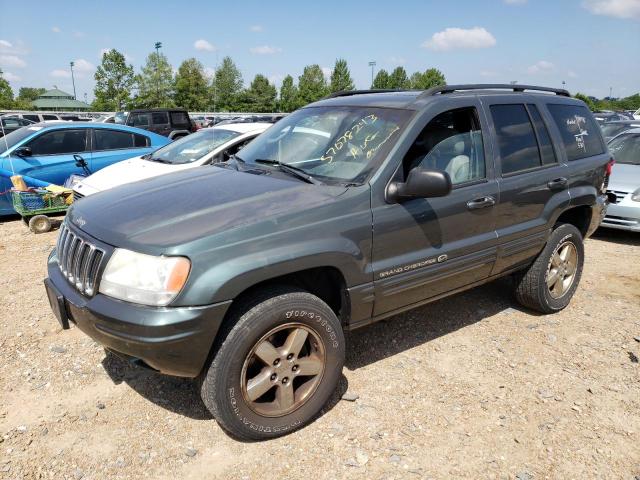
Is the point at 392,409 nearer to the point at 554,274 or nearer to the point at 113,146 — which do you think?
the point at 554,274

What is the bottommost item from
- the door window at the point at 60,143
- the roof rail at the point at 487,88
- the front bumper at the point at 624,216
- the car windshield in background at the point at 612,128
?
the front bumper at the point at 624,216

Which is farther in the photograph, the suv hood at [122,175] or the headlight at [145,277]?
the suv hood at [122,175]

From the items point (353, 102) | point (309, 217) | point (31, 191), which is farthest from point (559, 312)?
point (31, 191)

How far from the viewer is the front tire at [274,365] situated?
255cm

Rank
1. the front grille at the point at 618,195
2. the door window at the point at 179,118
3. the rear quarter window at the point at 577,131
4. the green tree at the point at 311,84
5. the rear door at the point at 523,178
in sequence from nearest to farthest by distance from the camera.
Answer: the rear door at the point at 523,178 < the rear quarter window at the point at 577,131 < the front grille at the point at 618,195 < the door window at the point at 179,118 < the green tree at the point at 311,84

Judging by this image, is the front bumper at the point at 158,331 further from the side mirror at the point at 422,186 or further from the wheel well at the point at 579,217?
the wheel well at the point at 579,217

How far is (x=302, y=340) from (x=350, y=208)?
81 cm

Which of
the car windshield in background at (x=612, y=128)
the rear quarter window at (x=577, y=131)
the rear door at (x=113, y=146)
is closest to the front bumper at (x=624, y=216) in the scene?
the rear quarter window at (x=577, y=131)

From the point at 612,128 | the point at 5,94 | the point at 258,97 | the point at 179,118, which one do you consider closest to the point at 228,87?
the point at 258,97

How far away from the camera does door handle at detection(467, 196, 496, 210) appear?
11.3 ft

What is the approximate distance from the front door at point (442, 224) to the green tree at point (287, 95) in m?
64.0

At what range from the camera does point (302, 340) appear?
278 cm

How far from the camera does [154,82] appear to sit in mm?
48875

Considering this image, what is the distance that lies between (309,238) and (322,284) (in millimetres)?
532
